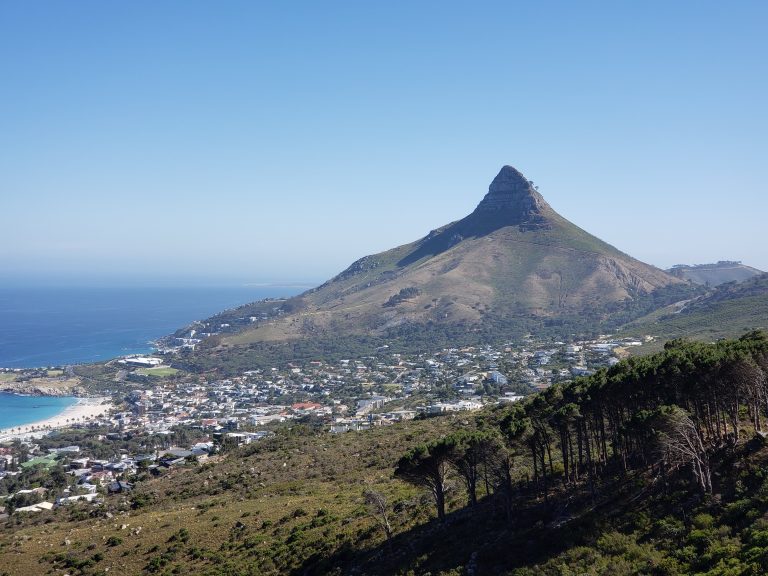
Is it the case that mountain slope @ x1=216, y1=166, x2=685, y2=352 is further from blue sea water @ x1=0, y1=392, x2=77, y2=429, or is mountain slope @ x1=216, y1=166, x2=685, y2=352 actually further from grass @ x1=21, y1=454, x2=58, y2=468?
grass @ x1=21, y1=454, x2=58, y2=468

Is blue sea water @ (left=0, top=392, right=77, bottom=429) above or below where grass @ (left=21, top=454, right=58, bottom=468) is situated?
above

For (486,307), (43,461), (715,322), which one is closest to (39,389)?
(43,461)

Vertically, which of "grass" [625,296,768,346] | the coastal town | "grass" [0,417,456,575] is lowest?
the coastal town

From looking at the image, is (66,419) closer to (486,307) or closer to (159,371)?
(159,371)

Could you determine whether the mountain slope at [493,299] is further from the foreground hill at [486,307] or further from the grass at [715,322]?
the grass at [715,322]

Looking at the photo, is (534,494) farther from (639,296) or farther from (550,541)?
(639,296)

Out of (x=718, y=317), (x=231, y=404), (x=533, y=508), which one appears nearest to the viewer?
(x=533, y=508)

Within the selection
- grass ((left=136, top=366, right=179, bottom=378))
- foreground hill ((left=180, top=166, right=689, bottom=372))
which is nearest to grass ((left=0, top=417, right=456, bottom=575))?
grass ((left=136, top=366, right=179, bottom=378))
